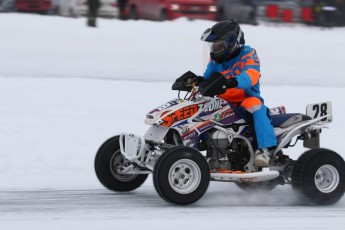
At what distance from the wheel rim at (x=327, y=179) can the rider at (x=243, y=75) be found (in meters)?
0.57

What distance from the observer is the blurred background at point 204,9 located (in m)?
25.8

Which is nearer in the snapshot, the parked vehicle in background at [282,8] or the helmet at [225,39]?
the helmet at [225,39]

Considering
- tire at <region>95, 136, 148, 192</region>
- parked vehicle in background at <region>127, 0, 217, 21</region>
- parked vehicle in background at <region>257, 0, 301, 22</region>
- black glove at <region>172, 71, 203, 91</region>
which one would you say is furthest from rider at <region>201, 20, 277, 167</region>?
parked vehicle in background at <region>257, 0, 301, 22</region>

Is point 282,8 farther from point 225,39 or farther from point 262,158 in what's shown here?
point 262,158

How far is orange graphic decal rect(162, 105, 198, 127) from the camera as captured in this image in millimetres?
8516

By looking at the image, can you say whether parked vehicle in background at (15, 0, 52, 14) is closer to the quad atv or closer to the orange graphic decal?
the quad atv

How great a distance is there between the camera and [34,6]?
25797 millimetres

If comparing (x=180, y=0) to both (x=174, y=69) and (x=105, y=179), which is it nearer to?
(x=174, y=69)

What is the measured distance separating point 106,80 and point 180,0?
10.2 metres

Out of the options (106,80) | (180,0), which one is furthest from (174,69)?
(180,0)

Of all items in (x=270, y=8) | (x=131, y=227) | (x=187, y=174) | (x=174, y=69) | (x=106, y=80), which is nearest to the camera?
(x=131, y=227)

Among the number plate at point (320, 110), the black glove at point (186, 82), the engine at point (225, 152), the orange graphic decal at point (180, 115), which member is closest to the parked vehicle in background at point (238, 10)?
the number plate at point (320, 110)

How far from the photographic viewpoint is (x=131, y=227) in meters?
7.27

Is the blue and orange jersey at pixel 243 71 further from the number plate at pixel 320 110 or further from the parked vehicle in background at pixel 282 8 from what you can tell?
the parked vehicle in background at pixel 282 8
